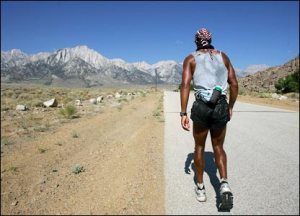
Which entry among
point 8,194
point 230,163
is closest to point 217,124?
point 230,163

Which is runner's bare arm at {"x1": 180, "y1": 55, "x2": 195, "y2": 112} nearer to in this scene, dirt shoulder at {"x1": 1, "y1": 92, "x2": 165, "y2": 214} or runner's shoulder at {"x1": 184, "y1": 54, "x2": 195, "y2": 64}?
runner's shoulder at {"x1": 184, "y1": 54, "x2": 195, "y2": 64}

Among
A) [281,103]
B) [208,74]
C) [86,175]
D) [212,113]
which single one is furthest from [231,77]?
[281,103]

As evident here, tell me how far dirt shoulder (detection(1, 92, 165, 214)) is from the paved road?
0.35 m

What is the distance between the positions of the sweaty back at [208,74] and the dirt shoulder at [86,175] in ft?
7.17

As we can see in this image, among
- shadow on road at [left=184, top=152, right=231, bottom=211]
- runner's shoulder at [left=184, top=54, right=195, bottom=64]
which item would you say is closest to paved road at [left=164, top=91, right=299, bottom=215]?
shadow on road at [left=184, top=152, right=231, bottom=211]

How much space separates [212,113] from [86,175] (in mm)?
4973

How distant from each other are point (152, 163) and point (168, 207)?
9.83ft

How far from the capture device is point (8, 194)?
8102mm

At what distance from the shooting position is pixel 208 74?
4125 mm

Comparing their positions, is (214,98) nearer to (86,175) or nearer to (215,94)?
(215,94)

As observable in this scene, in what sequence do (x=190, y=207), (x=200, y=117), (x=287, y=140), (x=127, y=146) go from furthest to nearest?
(x=127, y=146) → (x=287, y=140) → (x=190, y=207) → (x=200, y=117)

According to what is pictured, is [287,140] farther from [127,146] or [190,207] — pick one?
[190,207]

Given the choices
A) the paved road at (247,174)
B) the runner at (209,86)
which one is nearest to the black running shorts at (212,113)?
the runner at (209,86)

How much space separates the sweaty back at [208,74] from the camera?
4102 millimetres
